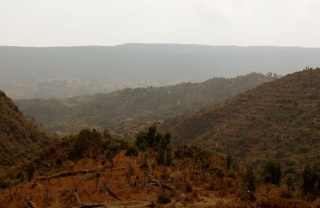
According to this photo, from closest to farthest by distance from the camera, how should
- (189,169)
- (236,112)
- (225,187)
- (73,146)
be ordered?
(225,187) < (189,169) < (73,146) < (236,112)

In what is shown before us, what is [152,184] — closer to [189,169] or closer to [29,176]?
[189,169]

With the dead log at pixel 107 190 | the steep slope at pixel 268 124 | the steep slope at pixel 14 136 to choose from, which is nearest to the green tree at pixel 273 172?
the dead log at pixel 107 190

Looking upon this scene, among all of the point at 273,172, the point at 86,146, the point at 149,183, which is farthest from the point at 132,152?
the point at 273,172

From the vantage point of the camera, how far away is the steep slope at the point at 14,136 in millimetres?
56369

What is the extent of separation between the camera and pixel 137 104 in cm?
18200

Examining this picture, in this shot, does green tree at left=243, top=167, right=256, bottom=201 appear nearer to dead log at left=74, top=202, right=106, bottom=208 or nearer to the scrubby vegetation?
the scrubby vegetation

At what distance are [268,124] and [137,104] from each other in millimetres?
118858

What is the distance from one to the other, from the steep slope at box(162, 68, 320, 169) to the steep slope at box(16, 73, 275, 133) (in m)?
60.6

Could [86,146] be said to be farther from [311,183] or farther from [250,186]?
[311,183]

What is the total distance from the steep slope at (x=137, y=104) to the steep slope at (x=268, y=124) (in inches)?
2385

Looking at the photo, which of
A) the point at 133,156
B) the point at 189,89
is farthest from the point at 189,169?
the point at 189,89

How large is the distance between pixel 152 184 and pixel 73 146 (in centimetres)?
1244

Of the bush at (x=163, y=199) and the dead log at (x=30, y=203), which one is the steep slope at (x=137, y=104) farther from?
the bush at (x=163, y=199)

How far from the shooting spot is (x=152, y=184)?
19984mm
